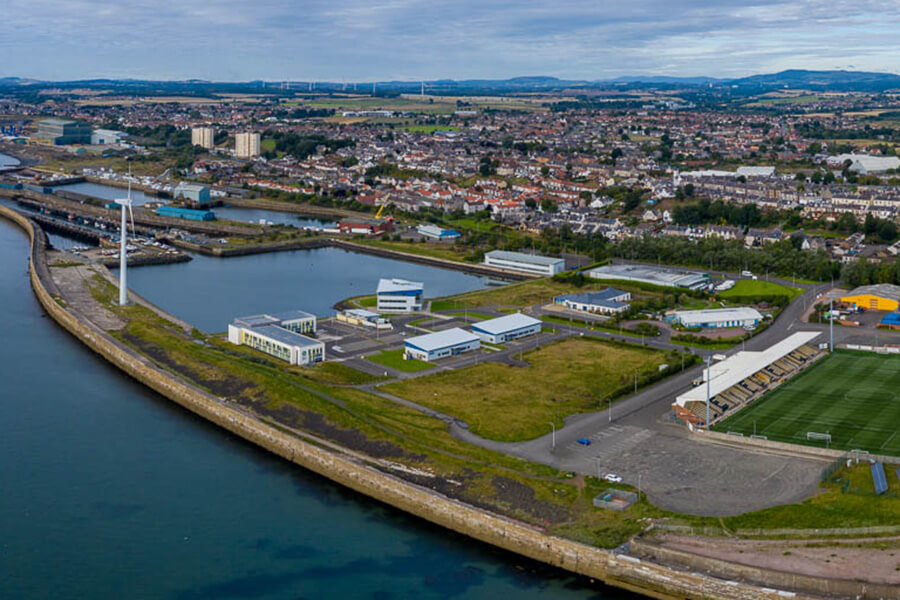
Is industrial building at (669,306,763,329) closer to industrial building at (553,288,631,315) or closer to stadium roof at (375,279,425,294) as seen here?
industrial building at (553,288,631,315)

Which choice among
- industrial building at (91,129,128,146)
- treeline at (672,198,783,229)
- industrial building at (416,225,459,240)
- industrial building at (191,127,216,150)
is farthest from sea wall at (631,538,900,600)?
industrial building at (91,129,128,146)

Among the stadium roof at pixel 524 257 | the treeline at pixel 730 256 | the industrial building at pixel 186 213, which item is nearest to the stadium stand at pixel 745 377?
the treeline at pixel 730 256

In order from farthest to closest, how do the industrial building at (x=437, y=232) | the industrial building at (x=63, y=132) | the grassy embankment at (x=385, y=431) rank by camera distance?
the industrial building at (x=63, y=132)
the industrial building at (x=437, y=232)
the grassy embankment at (x=385, y=431)

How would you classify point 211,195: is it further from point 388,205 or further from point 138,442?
point 138,442

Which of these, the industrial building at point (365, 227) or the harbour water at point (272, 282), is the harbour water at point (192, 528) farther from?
the industrial building at point (365, 227)

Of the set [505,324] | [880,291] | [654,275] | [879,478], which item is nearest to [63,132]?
[654,275]

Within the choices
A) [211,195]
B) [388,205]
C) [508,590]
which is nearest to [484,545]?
[508,590]
